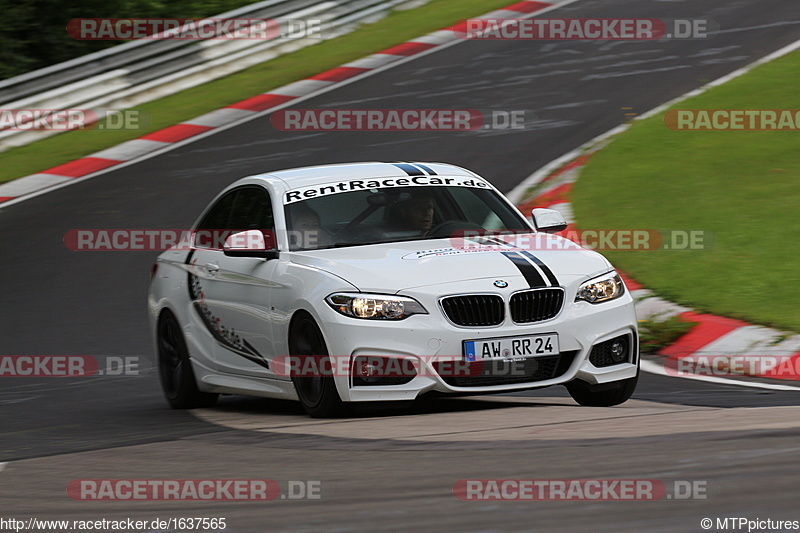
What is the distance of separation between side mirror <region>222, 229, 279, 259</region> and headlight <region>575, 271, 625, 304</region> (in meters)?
1.82

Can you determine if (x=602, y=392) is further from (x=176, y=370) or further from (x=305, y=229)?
Result: (x=176, y=370)

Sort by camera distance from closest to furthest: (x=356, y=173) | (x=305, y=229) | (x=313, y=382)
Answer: (x=313, y=382) → (x=305, y=229) → (x=356, y=173)

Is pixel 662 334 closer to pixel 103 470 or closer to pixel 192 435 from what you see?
pixel 192 435

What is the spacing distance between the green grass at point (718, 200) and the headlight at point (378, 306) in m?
3.16

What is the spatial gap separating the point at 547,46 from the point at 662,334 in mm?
12647

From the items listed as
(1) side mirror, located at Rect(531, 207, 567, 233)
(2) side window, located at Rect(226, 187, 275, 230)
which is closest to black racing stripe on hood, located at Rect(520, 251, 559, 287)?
(1) side mirror, located at Rect(531, 207, 567, 233)

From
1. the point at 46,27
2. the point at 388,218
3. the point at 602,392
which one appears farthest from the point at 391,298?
the point at 46,27

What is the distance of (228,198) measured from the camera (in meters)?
9.30

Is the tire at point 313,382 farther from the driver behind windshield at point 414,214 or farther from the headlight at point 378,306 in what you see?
the driver behind windshield at point 414,214

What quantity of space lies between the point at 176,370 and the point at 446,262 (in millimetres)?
2638

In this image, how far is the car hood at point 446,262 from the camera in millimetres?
7434

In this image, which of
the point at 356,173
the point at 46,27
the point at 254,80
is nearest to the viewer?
the point at 356,173

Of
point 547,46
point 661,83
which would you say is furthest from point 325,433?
point 547,46

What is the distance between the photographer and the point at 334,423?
23.9ft
